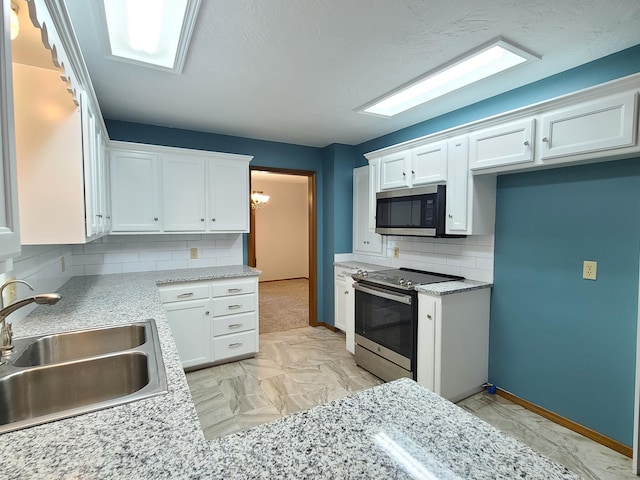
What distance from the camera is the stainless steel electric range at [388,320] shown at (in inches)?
103

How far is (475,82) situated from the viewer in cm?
231

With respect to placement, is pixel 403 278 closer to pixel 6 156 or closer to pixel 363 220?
pixel 363 220

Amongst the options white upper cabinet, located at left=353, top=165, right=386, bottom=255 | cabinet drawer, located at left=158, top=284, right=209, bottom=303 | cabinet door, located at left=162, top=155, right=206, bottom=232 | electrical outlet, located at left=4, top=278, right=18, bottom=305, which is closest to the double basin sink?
electrical outlet, located at left=4, top=278, right=18, bottom=305

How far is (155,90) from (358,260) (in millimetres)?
2851

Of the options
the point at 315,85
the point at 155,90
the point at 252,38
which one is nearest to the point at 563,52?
the point at 315,85

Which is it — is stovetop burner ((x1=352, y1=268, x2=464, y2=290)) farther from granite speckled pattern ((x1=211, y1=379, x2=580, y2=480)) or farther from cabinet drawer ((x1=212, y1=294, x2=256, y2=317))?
granite speckled pattern ((x1=211, y1=379, x2=580, y2=480))

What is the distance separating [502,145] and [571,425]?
2.00m

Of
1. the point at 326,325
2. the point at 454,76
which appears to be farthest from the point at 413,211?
the point at 326,325

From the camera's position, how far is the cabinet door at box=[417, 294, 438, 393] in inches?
96.3

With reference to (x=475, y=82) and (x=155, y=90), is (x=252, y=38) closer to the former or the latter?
(x=155, y=90)

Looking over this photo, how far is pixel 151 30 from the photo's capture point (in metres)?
1.75

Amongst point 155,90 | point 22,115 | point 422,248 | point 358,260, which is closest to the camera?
point 22,115

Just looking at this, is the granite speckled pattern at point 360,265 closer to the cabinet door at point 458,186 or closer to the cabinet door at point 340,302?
the cabinet door at point 340,302

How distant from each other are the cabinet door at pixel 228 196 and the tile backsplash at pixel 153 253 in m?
0.29
